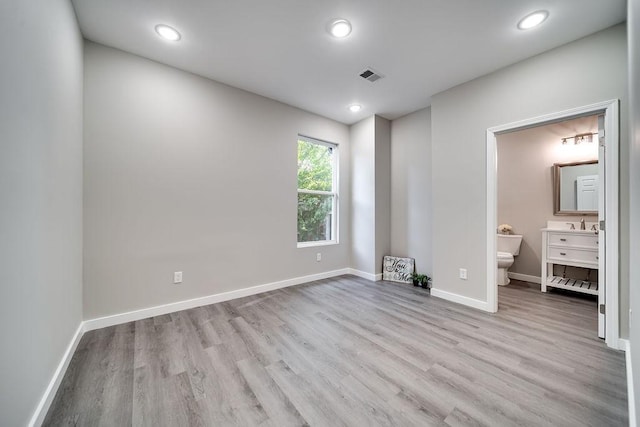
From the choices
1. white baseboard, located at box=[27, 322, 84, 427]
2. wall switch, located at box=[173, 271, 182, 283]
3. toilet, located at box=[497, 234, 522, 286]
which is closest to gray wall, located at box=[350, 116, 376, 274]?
toilet, located at box=[497, 234, 522, 286]

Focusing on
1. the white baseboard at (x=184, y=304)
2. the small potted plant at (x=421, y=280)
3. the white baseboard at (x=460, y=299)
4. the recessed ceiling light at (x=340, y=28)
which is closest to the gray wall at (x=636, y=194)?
the white baseboard at (x=460, y=299)

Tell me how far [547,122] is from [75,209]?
420 centimetres

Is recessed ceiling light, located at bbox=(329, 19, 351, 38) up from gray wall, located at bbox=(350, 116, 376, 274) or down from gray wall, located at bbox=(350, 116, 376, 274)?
up

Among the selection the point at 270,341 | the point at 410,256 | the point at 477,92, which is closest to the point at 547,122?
the point at 477,92

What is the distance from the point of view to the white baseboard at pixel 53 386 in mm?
1194

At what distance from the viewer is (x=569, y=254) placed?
10.5 ft

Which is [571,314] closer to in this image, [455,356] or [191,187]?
[455,356]

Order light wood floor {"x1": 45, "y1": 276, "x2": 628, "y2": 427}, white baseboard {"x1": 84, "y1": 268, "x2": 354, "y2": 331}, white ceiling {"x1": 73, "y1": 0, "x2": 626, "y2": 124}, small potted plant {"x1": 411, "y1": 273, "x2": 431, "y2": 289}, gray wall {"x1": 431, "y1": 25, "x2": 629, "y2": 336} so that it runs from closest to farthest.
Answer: light wood floor {"x1": 45, "y1": 276, "x2": 628, "y2": 427}, white ceiling {"x1": 73, "y1": 0, "x2": 626, "y2": 124}, gray wall {"x1": 431, "y1": 25, "x2": 629, "y2": 336}, white baseboard {"x1": 84, "y1": 268, "x2": 354, "y2": 331}, small potted plant {"x1": 411, "y1": 273, "x2": 431, "y2": 289}

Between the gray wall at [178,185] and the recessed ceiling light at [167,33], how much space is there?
495 mm

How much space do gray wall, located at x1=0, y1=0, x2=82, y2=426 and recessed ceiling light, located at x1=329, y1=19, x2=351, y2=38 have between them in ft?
5.93

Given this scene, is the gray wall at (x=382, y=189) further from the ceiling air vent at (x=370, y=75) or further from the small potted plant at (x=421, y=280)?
the ceiling air vent at (x=370, y=75)

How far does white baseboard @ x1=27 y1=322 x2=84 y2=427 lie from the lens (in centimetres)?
119

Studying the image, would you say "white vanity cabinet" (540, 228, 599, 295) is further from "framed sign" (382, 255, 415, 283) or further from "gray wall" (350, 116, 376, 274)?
"gray wall" (350, 116, 376, 274)

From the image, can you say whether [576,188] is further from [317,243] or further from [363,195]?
[317,243]
